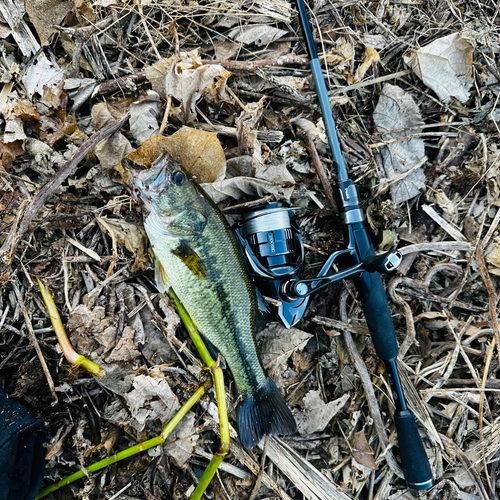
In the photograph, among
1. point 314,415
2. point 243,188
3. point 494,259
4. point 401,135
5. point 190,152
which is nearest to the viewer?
point 190,152

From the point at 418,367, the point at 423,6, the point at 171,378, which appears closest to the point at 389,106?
the point at 423,6

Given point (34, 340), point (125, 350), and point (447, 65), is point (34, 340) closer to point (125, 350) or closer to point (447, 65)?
point (125, 350)

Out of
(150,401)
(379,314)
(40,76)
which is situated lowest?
(379,314)

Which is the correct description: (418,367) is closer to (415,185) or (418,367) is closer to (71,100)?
(415,185)

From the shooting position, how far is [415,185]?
3574 millimetres

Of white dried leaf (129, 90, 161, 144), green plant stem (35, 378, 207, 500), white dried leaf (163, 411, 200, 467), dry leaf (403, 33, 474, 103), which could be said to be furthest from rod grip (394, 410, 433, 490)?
white dried leaf (129, 90, 161, 144)

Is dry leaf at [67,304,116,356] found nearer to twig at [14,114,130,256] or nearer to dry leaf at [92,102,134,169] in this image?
twig at [14,114,130,256]

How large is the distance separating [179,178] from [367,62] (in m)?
2.00

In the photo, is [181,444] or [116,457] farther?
[181,444]

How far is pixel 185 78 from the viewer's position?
10.5ft

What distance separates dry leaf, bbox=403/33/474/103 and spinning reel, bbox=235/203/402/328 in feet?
5.37

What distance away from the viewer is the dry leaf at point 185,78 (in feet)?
10.5

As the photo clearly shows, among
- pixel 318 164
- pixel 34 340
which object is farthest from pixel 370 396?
pixel 34 340

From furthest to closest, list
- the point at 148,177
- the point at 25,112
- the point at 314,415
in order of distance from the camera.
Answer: the point at 314,415 < the point at 25,112 < the point at 148,177
